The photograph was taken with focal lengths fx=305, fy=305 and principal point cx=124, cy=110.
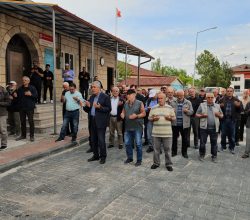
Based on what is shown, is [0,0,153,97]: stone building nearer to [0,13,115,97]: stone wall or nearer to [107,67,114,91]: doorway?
[0,13,115,97]: stone wall

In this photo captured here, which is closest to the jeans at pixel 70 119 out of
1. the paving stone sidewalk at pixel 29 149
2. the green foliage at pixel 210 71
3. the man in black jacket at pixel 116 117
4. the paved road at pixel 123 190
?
the paving stone sidewalk at pixel 29 149

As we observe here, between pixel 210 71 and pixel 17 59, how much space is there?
1537 inches

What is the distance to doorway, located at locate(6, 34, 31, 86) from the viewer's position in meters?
11.7

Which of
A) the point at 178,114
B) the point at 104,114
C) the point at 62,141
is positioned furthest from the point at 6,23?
the point at 178,114

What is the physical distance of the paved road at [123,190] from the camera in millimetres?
4258

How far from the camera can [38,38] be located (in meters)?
12.8

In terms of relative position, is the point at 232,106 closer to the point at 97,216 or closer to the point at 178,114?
the point at 178,114

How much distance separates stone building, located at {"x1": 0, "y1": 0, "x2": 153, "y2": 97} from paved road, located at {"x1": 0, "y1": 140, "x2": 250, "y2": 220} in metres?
5.17

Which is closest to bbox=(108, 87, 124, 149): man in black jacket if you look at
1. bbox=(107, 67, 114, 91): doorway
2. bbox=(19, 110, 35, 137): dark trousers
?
bbox=(19, 110, 35, 137): dark trousers

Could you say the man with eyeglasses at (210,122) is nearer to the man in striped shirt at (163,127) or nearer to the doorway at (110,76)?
the man in striped shirt at (163,127)

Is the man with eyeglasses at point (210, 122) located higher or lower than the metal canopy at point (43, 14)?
lower

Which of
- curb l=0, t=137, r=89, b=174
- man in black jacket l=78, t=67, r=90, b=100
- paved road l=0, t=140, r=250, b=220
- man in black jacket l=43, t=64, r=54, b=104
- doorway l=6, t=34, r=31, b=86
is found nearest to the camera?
paved road l=0, t=140, r=250, b=220

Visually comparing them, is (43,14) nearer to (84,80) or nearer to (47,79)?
(47,79)

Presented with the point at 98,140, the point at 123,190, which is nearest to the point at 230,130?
the point at 98,140
